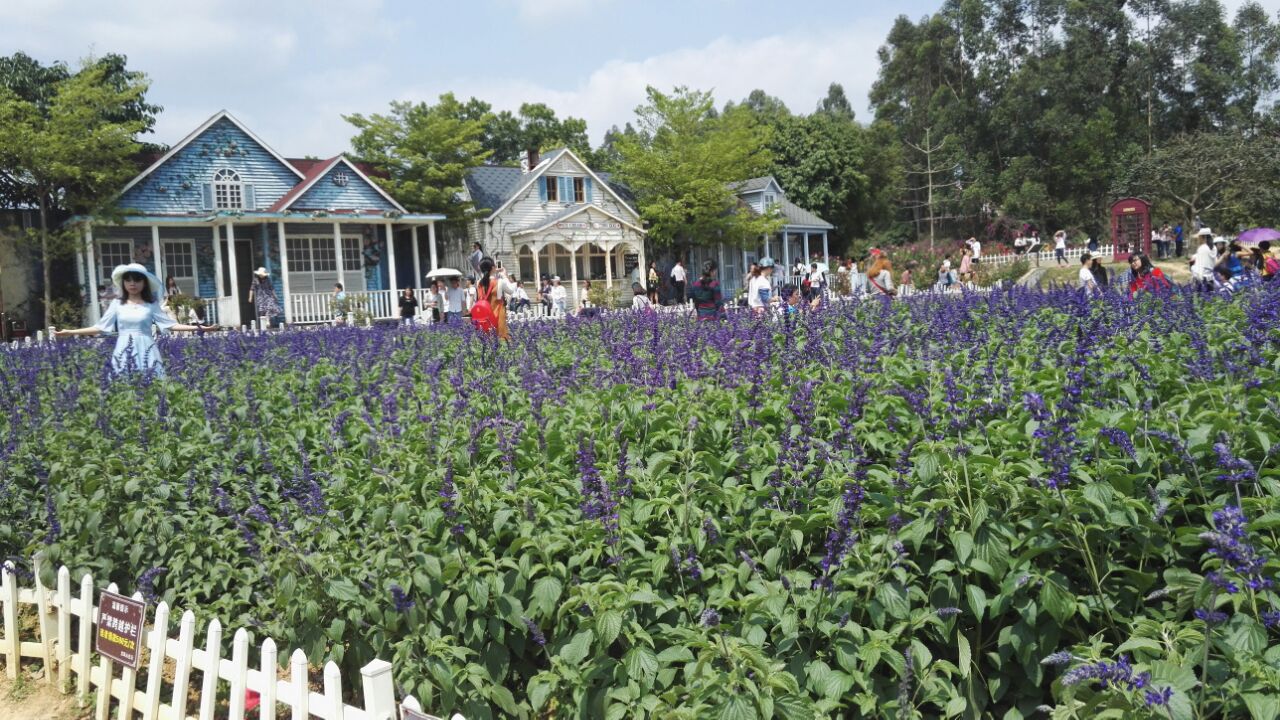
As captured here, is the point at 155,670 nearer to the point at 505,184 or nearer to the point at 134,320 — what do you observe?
the point at 134,320

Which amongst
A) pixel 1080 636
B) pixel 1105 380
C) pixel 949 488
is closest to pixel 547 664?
pixel 949 488

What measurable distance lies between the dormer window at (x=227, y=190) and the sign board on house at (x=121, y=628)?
28253 millimetres

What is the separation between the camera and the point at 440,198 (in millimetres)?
34562

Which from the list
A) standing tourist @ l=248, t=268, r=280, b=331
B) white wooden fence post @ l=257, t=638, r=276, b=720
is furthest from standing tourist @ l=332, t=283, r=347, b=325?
white wooden fence post @ l=257, t=638, r=276, b=720

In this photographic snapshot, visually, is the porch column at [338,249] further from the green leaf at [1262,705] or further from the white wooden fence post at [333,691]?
the green leaf at [1262,705]

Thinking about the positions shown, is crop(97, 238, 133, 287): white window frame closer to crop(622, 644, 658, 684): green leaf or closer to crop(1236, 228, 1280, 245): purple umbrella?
crop(622, 644, 658, 684): green leaf

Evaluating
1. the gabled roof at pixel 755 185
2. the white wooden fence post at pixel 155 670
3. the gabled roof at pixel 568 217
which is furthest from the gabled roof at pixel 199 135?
the white wooden fence post at pixel 155 670

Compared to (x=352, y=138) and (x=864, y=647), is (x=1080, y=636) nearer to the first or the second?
(x=864, y=647)

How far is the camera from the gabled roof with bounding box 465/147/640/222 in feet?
121

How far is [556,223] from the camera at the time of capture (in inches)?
1419

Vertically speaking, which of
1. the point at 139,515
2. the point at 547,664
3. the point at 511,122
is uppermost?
the point at 511,122

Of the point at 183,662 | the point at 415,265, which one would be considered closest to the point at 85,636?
the point at 183,662

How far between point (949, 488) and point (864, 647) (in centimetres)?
66

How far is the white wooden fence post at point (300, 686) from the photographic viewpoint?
323cm
